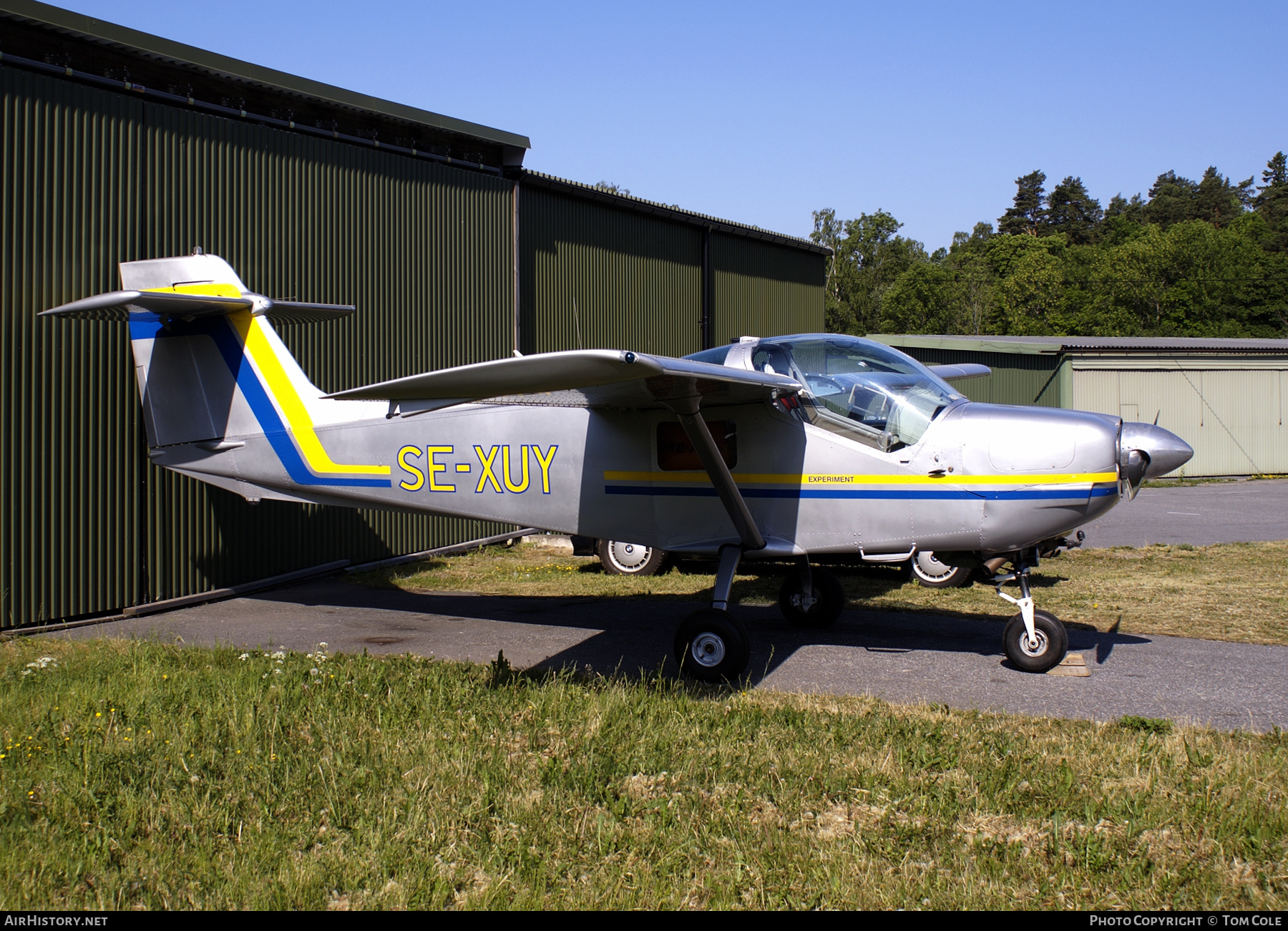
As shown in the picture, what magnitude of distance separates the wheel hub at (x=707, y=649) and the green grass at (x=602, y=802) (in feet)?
2.42

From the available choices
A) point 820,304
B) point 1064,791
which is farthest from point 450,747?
point 820,304

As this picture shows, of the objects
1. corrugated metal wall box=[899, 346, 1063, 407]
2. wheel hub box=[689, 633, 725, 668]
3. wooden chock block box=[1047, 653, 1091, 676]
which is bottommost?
wooden chock block box=[1047, 653, 1091, 676]

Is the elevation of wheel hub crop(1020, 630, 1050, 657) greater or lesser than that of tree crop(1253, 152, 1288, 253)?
lesser

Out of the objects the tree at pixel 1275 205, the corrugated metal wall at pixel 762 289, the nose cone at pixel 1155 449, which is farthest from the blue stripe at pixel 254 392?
the tree at pixel 1275 205

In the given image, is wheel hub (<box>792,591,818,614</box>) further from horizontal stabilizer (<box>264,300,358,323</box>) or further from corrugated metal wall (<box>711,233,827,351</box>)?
corrugated metal wall (<box>711,233,827,351</box>)

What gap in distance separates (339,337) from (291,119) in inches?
105

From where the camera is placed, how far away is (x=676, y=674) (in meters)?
7.14

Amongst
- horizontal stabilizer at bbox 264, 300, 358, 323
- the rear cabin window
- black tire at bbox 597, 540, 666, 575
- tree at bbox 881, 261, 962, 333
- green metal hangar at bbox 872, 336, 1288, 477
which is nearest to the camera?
the rear cabin window

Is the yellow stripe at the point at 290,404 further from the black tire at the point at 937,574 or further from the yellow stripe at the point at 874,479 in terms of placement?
the black tire at the point at 937,574

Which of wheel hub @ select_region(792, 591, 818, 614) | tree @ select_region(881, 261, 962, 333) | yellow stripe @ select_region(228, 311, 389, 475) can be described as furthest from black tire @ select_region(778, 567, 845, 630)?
tree @ select_region(881, 261, 962, 333)

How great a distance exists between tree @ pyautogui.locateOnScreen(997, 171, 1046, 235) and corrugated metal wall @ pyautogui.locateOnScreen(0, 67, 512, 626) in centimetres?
10574

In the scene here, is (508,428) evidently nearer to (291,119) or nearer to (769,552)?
(769,552)

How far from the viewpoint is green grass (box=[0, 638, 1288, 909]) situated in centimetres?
366

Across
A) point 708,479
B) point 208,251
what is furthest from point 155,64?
point 708,479
